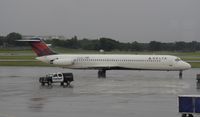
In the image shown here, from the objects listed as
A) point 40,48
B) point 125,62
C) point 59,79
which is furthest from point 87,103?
point 40,48

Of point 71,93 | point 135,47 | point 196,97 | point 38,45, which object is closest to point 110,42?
point 135,47

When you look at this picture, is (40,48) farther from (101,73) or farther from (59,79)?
(59,79)

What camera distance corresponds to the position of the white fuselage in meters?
55.5

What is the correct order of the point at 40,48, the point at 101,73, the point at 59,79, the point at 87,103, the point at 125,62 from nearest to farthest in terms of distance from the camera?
the point at 87,103
the point at 59,79
the point at 101,73
the point at 125,62
the point at 40,48

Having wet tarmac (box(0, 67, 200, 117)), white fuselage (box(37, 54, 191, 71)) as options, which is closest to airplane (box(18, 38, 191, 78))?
white fuselage (box(37, 54, 191, 71))

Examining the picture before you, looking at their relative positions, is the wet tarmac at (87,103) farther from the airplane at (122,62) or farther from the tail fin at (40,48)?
the tail fin at (40,48)

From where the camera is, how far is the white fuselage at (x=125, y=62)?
5553 centimetres

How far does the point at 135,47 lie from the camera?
200 m

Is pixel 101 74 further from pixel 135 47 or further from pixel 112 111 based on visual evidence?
pixel 135 47

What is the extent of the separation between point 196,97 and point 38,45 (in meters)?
42.9

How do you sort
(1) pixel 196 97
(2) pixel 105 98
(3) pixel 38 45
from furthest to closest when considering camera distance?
(3) pixel 38 45
(2) pixel 105 98
(1) pixel 196 97

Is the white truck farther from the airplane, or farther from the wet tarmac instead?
the airplane

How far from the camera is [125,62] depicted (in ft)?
184

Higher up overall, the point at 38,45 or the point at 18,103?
the point at 38,45
